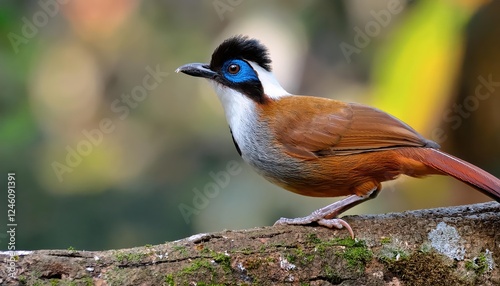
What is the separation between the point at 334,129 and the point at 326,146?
4.9 inches

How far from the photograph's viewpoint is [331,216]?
347 cm

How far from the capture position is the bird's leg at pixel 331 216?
320 centimetres

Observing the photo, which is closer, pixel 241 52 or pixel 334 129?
pixel 334 129

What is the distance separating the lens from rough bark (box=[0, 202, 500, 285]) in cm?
261

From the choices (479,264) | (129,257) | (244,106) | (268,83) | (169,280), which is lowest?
(479,264)

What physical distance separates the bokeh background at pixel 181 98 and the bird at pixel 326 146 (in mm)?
1282

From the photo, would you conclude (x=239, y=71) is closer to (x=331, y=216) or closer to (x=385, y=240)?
(x=331, y=216)

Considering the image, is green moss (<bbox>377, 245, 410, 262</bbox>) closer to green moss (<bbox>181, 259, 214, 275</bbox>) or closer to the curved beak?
green moss (<bbox>181, 259, 214, 275</bbox>)

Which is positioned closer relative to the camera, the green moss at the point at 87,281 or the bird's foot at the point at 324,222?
the green moss at the point at 87,281

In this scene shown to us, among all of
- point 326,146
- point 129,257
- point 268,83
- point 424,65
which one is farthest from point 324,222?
point 424,65

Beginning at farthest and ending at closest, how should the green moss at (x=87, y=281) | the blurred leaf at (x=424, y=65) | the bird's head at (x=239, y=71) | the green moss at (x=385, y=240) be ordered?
the blurred leaf at (x=424, y=65), the bird's head at (x=239, y=71), the green moss at (x=385, y=240), the green moss at (x=87, y=281)

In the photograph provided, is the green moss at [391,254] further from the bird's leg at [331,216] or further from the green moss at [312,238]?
the green moss at [312,238]

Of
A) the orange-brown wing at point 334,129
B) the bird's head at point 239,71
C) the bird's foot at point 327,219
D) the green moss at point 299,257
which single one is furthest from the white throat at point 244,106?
the green moss at point 299,257

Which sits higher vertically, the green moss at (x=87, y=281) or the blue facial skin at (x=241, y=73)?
the blue facial skin at (x=241, y=73)
